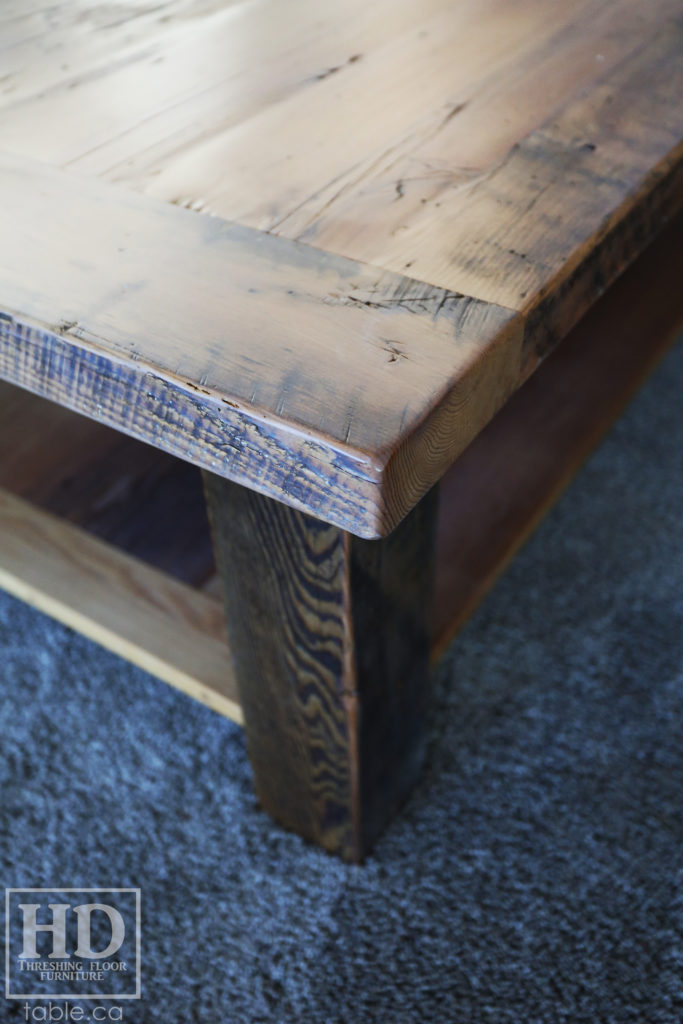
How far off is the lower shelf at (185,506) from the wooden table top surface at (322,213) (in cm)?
36

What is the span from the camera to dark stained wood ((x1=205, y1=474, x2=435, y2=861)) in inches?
22.7

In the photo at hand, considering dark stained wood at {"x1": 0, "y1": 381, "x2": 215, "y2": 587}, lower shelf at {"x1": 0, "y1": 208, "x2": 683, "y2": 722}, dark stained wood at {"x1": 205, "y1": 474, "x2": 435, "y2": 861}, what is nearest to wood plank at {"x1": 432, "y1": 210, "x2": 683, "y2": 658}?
lower shelf at {"x1": 0, "y1": 208, "x2": 683, "y2": 722}

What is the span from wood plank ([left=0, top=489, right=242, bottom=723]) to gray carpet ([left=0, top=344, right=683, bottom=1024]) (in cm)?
13

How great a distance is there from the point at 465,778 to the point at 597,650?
0.76ft

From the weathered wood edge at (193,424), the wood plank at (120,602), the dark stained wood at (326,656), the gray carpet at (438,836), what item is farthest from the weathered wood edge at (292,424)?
the gray carpet at (438,836)

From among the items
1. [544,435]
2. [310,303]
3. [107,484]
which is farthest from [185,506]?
[310,303]

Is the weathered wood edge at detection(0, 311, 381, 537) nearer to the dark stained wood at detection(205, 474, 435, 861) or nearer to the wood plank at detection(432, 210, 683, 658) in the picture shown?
the dark stained wood at detection(205, 474, 435, 861)

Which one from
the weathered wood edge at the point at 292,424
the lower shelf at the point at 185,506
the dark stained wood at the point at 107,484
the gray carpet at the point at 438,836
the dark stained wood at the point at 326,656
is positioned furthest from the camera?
the dark stained wood at the point at 107,484

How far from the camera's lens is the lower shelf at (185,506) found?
81 cm

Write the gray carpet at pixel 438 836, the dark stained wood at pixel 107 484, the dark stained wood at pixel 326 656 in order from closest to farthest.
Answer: the dark stained wood at pixel 326 656 → the gray carpet at pixel 438 836 → the dark stained wood at pixel 107 484

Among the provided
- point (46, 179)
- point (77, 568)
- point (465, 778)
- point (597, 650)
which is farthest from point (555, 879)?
point (46, 179)

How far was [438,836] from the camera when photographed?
797 millimetres

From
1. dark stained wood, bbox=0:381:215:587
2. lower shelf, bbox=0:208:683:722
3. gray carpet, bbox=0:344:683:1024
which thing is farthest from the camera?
dark stained wood, bbox=0:381:215:587

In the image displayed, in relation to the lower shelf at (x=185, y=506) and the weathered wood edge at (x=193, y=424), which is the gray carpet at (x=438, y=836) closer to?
the lower shelf at (x=185, y=506)
